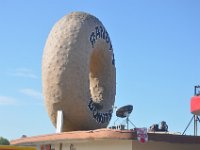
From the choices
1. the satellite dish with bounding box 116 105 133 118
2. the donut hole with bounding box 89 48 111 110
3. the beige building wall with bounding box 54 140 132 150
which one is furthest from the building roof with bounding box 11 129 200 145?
the donut hole with bounding box 89 48 111 110

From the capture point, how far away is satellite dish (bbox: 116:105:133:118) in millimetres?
16406

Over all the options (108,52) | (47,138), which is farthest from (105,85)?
(47,138)

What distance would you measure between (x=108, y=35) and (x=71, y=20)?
2290 millimetres

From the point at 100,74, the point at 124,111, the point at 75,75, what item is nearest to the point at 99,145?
the point at 124,111

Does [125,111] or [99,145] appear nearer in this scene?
[99,145]

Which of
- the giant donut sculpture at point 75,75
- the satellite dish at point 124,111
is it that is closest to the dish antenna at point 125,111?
the satellite dish at point 124,111

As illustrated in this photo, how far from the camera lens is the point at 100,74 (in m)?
19.8

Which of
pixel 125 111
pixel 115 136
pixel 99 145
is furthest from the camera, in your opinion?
pixel 125 111

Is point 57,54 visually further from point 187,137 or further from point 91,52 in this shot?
point 187,137

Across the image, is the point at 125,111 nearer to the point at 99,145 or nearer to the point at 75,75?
the point at 75,75

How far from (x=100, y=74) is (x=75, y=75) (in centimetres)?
300

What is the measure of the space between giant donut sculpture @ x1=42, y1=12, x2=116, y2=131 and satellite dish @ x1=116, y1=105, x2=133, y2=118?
4.06 ft

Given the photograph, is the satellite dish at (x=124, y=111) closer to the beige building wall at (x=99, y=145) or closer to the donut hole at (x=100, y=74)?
the beige building wall at (x=99, y=145)

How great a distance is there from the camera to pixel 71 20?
60.8 ft
